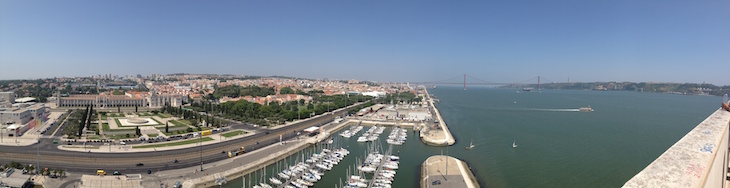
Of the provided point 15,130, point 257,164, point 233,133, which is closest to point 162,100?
point 15,130

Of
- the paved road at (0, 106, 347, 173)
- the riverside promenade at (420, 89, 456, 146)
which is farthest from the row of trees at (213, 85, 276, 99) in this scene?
the riverside promenade at (420, 89, 456, 146)

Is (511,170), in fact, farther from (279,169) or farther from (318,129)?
(318,129)

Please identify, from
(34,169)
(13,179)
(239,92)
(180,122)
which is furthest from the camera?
(239,92)

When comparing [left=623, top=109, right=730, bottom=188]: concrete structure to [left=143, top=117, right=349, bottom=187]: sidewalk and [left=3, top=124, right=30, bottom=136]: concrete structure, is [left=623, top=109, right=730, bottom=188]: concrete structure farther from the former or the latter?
[left=3, top=124, right=30, bottom=136]: concrete structure

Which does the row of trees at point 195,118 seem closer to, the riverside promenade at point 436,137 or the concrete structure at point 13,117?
the concrete structure at point 13,117

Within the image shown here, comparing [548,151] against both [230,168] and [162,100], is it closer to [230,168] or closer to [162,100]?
[230,168]
